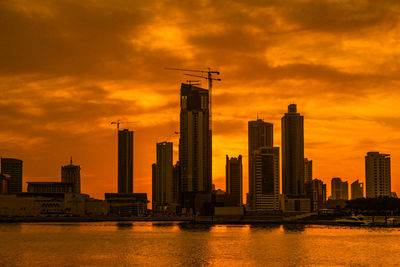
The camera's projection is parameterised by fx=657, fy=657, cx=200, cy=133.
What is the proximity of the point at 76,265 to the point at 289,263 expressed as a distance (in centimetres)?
3484

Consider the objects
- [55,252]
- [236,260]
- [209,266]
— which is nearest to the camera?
[209,266]

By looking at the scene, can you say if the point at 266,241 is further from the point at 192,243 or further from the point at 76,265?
the point at 76,265

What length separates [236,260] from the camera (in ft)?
374

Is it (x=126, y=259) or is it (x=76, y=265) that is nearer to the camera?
(x=76, y=265)

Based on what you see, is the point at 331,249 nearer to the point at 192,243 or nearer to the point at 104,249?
the point at 192,243

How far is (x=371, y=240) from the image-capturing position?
16000 cm

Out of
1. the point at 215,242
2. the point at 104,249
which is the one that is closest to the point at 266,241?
the point at 215,242

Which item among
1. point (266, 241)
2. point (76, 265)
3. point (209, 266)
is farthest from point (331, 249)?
point (76, 265)

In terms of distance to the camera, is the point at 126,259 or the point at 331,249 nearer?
the point at 126,259

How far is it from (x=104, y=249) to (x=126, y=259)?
24.0m

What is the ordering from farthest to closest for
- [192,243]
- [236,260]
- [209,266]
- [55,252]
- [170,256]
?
1. [192,243]
2. [55,252]
3. [170,256]
4. [236,260]
5. [209,266]

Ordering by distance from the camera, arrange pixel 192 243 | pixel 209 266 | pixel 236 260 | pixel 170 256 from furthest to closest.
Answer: pixel 192 243
pixel 170 256
pixel 236 260
pixel 209 266

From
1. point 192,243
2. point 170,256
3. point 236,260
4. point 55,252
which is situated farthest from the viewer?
point 192,243

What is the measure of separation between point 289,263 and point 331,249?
29848mm
